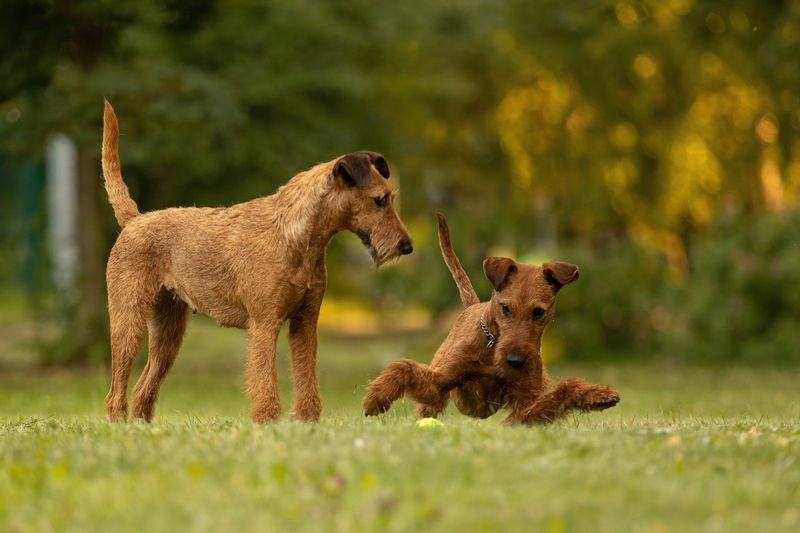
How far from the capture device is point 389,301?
117ft

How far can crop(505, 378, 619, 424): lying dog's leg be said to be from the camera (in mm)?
7395

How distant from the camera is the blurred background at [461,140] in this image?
52.4 ft

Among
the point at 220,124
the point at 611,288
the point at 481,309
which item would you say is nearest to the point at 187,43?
the point at 220,124

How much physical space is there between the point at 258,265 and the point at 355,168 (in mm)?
823

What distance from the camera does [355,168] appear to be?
25.1 feet

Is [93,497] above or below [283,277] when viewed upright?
below

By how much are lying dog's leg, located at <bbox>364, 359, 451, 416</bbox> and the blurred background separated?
7969mm

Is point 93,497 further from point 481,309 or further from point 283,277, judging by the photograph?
point 481,309

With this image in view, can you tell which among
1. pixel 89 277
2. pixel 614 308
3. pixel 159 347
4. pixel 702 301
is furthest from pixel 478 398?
pixel 614 308

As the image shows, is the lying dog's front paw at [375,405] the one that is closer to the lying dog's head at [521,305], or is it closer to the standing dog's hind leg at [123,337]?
the lying dog's head at [521,305]

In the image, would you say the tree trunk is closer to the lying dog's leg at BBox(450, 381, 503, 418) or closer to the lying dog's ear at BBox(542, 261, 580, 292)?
the lying dog's leg at BBox(450, 381, 503, 418)

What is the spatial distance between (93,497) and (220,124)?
34.4 ft

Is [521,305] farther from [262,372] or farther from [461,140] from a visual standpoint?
[461,140]

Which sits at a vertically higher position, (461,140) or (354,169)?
(461,140)
